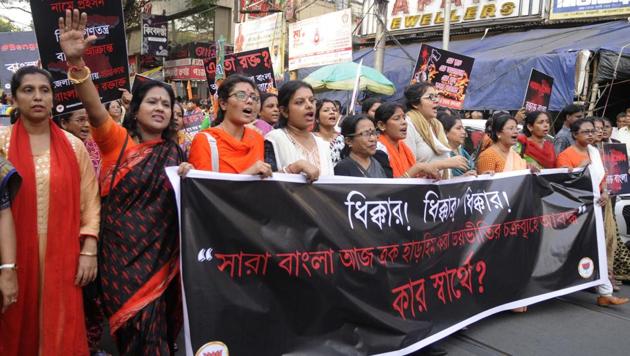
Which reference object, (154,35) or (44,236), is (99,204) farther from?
(154,35)

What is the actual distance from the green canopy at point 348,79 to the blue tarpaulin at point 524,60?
1776 millimetres

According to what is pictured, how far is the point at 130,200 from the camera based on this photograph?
2273mm

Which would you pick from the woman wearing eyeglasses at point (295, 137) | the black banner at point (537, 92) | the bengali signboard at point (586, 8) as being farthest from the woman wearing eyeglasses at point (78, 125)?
the bengali signboard at point (586, 8)

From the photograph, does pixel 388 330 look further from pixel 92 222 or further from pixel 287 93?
pixel 92 222

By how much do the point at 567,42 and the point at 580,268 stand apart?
730 cm

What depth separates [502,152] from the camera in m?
4.13

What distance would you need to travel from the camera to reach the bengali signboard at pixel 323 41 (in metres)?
9.80

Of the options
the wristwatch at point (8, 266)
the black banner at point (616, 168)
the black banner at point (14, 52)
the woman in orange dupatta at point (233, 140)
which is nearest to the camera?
the wristwatch at point (8, 266)

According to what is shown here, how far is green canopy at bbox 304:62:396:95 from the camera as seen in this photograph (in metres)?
10.0

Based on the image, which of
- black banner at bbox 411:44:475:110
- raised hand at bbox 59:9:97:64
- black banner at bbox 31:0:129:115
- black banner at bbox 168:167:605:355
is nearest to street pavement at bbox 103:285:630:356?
black banner at bbox 168:167:605:355

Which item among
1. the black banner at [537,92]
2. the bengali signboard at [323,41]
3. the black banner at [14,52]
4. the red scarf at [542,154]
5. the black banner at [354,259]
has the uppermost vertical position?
the bengali signboard at [323,41]

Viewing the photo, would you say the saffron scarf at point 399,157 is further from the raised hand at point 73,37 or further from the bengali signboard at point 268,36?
the bengali signboard at point 268,36

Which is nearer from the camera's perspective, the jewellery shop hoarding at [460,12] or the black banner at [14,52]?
the black banner at [14,52]

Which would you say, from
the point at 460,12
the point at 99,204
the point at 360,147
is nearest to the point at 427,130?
the point at 360,147
